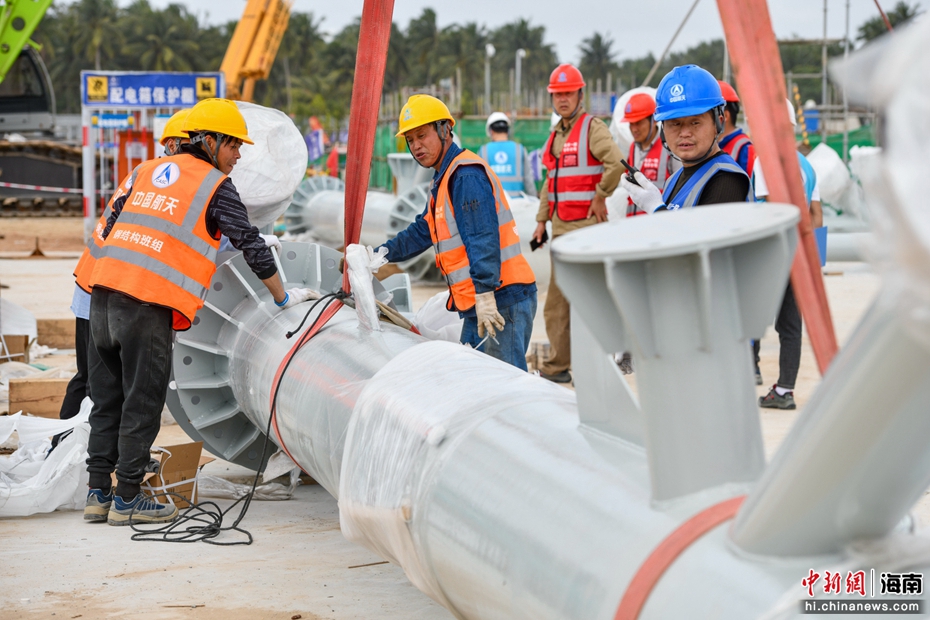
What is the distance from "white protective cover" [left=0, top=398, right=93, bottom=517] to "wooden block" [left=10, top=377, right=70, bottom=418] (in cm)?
90

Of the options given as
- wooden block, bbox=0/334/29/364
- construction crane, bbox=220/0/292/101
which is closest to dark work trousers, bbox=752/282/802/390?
wooden block, bbox=0/334/29/364

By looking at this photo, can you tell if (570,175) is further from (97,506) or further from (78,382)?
(97,506)

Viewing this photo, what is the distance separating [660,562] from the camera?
Result: 158 cm

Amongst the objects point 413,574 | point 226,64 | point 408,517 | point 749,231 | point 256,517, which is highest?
point 226,64

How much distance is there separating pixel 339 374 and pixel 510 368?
3.12 feet

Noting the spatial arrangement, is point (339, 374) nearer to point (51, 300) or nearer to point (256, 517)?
point (256, 517)

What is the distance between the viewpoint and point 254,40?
19.4 metres

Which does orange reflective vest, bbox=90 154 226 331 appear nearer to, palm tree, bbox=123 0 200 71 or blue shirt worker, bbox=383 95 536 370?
blue shirt worker, bbox=383 95 536 370

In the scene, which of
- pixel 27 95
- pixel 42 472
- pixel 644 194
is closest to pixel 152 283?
pixel 42 472

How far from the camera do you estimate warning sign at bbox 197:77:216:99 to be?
16.0 meters

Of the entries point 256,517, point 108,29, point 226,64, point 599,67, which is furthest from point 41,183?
point 599,67

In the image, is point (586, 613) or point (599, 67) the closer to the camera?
point (586, 613)

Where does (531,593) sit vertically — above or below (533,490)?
below

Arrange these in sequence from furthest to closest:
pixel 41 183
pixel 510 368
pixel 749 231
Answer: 1. pixel 41 183
2. pixel 510 368
3. pixel 749 231
